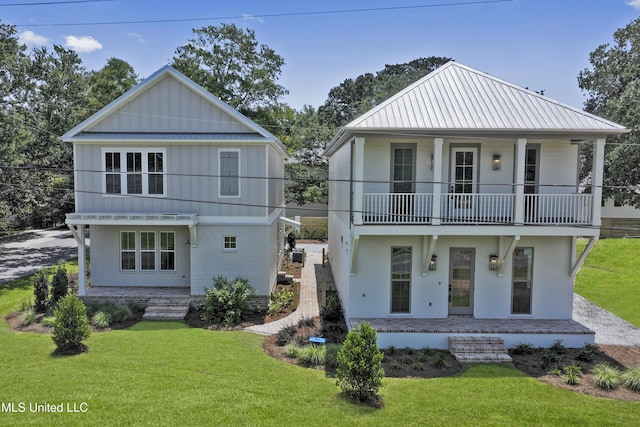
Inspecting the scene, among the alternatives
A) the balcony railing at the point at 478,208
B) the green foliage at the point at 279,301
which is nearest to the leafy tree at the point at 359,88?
the green foliage at the point at 279,301

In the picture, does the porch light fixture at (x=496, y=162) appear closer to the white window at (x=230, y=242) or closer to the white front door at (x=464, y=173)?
the white front door at (x=464, y=173)

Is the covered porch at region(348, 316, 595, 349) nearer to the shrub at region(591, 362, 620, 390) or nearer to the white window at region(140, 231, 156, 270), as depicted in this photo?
the shrub at region(591, 362, 620, 390)

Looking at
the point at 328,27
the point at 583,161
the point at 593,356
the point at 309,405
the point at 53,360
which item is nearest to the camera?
the point at 309,405

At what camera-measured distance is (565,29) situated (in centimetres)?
1312

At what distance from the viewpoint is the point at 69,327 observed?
1026 centimetres

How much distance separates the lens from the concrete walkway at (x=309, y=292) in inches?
516

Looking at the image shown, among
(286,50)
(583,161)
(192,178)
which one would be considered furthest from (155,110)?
(583,161)

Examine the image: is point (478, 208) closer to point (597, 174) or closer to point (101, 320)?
point (597, 174)

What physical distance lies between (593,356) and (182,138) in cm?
1379

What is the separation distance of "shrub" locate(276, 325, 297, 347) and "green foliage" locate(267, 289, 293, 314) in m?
1.91

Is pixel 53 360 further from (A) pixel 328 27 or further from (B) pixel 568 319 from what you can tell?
(B) pixel 568 319

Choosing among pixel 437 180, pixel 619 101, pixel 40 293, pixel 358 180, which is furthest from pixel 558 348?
pixel 619 101

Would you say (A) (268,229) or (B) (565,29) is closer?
(B) (565,29)

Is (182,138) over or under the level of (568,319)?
over
